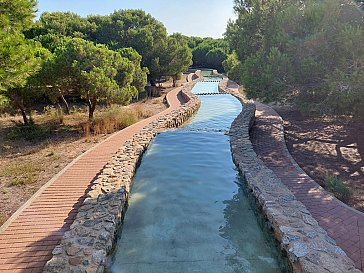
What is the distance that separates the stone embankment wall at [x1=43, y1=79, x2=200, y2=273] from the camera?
4203 millimetres

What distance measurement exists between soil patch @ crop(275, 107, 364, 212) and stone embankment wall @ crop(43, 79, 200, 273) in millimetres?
5366

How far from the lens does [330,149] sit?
34.7 feet

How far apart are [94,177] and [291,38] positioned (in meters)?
7.69

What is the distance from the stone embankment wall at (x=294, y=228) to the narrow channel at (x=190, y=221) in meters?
0.36

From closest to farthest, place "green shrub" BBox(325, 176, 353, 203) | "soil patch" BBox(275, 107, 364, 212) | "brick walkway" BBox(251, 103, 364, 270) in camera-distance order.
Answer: "brick walkway" BBox(251, 103, 364, 270) → "green shrub" BBox(325, 176, 353, 203) → "soil patch" BBox(275, 107, 364, 212)

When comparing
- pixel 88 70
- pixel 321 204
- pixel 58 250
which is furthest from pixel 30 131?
pixel 321 204

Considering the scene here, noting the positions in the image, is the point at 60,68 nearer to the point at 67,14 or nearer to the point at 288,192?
the point at 288,192

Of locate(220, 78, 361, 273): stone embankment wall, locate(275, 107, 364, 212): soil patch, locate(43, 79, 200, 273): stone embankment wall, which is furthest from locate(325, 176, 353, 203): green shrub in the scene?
locate(43, 79, 200, 273): stone embankment wall

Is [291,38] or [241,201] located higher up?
[291,38]

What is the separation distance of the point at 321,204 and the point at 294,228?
1611mm

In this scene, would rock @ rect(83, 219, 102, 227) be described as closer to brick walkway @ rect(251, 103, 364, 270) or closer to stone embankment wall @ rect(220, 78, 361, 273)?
stone embankment wall @ rect(220, 78, 361, 273)

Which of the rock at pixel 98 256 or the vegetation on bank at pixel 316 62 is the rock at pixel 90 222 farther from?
the vegetation on bank at pixel 316 62

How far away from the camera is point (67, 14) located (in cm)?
Answer: 3231

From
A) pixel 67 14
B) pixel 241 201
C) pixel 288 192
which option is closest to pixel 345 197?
pixel 288 192
